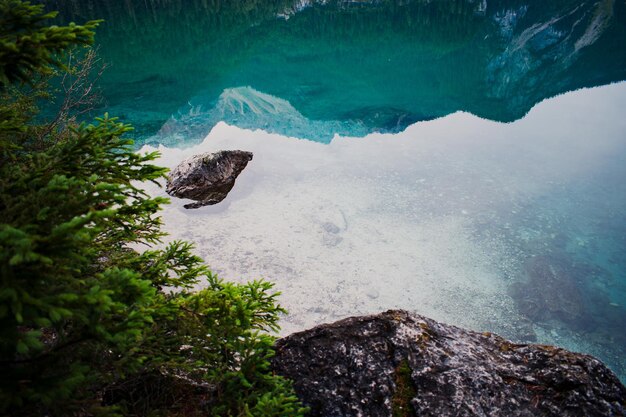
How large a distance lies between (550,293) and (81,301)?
14.1 metres

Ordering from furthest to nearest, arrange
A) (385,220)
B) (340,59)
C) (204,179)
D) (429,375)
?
(340,59) < (204,179) < (385,220) < (429,375)

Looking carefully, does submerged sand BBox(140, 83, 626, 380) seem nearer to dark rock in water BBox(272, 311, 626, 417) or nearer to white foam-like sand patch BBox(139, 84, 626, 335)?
white foam-like sand patch BBox(139, 84, 626, 335)

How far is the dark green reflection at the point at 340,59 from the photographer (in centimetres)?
3123

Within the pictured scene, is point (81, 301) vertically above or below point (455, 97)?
above

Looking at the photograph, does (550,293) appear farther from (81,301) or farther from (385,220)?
(81,301)

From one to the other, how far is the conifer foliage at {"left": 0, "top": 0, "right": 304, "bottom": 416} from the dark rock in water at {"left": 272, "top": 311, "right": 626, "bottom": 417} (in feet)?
2.46

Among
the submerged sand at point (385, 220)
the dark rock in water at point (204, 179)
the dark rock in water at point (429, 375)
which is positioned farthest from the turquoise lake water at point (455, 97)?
the dark rock in water at point (204, 179)

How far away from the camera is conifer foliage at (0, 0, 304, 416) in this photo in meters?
2.38

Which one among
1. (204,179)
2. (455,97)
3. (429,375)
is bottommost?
(455,97)

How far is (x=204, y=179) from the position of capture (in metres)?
15.8

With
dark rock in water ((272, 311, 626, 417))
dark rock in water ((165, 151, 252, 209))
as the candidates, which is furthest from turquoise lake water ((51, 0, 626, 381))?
dark rock in water ((165, 151, 252, 209))

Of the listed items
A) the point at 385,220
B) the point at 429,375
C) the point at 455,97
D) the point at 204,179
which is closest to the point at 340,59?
the point at 455,97

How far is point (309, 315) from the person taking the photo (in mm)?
10555

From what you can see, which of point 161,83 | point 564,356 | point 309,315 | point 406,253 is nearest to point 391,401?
point 564,356
